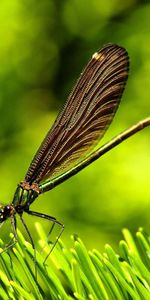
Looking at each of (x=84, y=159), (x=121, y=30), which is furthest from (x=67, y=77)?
(x=84, y=159)

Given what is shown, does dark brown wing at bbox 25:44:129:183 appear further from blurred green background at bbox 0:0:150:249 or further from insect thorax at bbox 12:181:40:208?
blurred green background at bbox 0:0:150:249

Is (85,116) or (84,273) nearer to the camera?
(84,273)

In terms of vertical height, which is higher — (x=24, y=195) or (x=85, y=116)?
(x=85, y=116)

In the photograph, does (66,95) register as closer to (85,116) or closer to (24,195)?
(85,116)

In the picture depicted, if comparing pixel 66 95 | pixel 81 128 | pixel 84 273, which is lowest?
pixel 84 273

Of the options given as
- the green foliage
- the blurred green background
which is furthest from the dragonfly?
the blurred green background

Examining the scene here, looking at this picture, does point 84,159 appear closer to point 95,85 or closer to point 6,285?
point 95,85

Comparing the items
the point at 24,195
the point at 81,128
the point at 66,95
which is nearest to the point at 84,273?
the point at 24,195

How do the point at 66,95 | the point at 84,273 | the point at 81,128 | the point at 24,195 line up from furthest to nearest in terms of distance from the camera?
the point at 66,95
the point at 81,128
the point at 24,195
the point at 84,273
